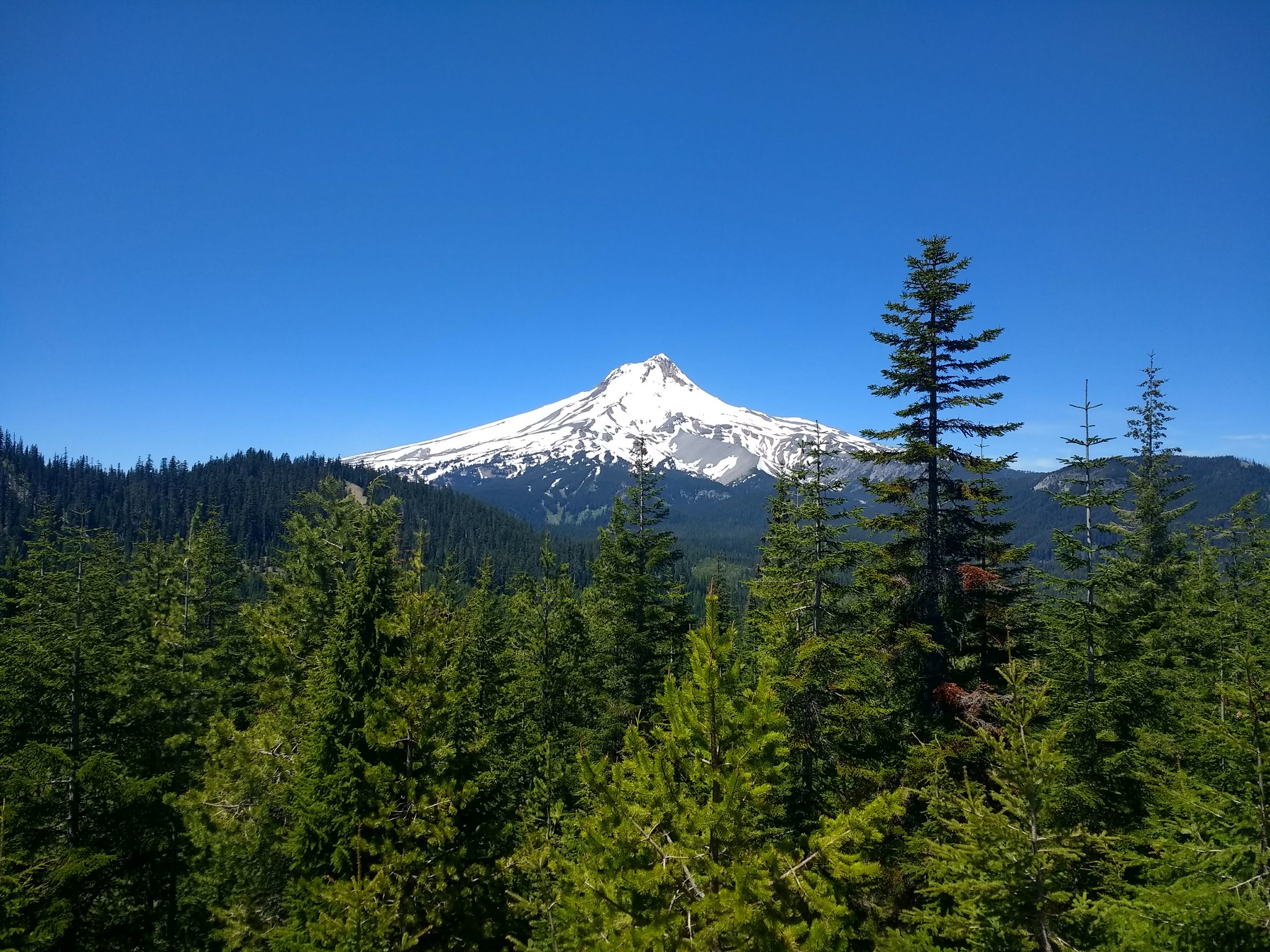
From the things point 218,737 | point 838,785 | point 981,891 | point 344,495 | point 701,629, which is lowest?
point 838,785

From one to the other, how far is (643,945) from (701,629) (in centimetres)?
335

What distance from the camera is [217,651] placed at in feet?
55.4

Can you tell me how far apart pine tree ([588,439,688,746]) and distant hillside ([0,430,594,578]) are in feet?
359

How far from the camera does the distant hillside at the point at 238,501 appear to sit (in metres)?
137

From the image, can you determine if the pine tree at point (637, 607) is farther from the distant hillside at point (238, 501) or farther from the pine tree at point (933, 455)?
the distant hillside at point (238, 501)

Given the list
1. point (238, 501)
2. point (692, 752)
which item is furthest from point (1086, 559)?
point (238, 501)

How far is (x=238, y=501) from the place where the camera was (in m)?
153

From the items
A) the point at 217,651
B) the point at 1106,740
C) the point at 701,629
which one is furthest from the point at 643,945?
the point at 217,651

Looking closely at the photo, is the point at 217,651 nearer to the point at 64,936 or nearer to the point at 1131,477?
the point at 64,936

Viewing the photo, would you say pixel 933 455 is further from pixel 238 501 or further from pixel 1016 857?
pixel 238 501

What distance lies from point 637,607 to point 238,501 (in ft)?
548

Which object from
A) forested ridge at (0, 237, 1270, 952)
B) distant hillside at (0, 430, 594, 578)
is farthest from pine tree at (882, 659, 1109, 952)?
distant hillside at (0, 430, 594, 578)

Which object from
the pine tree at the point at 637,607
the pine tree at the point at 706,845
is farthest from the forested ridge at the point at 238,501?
the pine tree at the point at 706,845

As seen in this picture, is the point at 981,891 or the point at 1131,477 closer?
the point at 981,891
